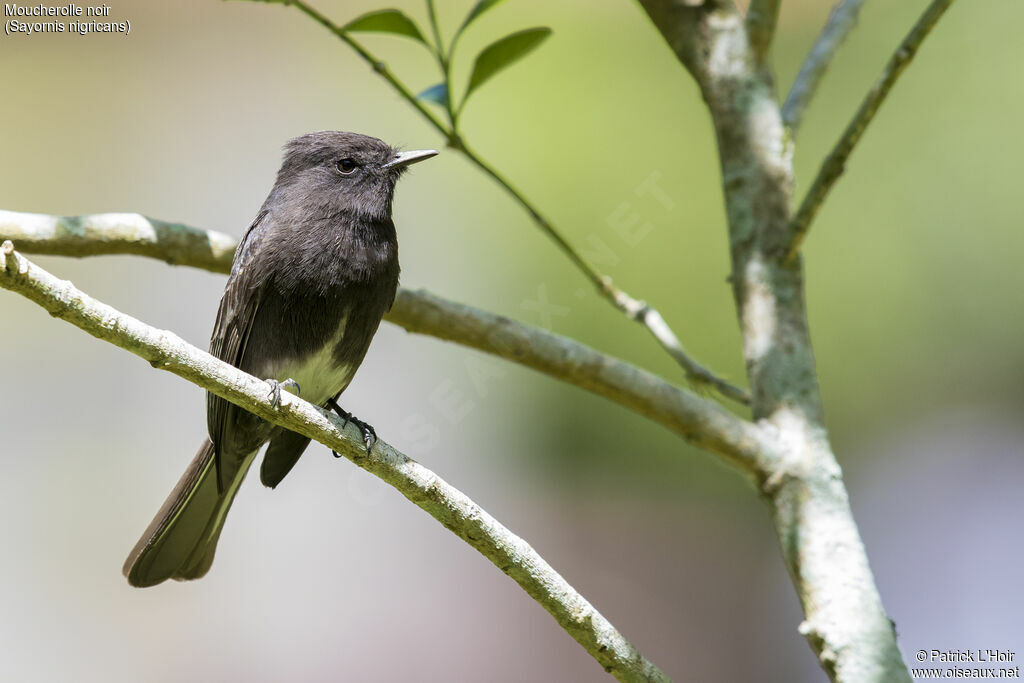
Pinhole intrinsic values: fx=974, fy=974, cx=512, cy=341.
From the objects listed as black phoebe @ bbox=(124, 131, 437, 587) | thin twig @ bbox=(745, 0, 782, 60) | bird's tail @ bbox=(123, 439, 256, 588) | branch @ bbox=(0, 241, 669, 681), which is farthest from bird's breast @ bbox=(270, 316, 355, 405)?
thin twig @ bbox=(745, 0, 782, 60)

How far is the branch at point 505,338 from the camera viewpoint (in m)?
3.08

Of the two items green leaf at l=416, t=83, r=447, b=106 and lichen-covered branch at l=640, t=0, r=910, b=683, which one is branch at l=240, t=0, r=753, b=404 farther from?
lichen-covered branch at l=640, t=0, r=910, b=683

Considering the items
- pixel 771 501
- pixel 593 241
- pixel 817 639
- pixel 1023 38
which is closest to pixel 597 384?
pixel 771 501

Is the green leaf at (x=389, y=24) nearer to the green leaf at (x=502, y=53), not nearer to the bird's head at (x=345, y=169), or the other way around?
the green leaf at (x=502, y=53)

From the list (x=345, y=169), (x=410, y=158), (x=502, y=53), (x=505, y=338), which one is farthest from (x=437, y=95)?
(x=505, y=338)

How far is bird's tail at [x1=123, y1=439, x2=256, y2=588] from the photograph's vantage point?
3.52m

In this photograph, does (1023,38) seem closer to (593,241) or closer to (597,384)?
(593,241)

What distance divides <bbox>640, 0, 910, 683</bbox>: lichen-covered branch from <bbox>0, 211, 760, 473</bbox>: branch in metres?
0.16

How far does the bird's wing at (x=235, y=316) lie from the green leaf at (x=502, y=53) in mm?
939

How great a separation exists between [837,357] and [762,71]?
310 cm

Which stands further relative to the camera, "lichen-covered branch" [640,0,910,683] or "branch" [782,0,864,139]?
"branch" [782,0,864,139]

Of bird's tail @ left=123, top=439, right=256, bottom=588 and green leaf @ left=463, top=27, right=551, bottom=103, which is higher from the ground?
green leaf @ left=463, top=27, right=551, bottom=103

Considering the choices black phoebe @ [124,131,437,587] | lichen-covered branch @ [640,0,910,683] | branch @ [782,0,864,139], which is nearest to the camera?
lichen-covered branch @ [640,0,910,683]

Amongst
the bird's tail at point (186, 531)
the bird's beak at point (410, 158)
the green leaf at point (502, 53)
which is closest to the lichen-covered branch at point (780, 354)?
the green leaf at point (502, 53)
